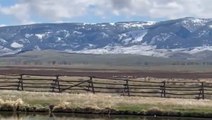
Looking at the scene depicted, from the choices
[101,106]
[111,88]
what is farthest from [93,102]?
[111,88]

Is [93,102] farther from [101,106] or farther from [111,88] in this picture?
[111,88]

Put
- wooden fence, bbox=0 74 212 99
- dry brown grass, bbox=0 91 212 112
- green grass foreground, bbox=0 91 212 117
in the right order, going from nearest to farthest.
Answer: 1. green grass foreground, bbox=0 91 212 117
2. dry brown grass, bbox=0 91 212 112
3. wooden fence, bbox=0 74 212 99

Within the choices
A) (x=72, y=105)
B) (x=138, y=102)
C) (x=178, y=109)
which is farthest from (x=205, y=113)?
(x=72, y=105)

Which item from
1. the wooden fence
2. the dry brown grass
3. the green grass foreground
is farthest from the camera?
the wooden fence

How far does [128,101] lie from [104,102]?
2.65 metres

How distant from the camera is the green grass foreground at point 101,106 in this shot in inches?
1652

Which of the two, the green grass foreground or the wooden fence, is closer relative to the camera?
the green grass foreground

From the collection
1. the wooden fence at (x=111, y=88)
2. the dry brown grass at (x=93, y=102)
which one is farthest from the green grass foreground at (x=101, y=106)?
the wooden fence at (x=111, y=88)

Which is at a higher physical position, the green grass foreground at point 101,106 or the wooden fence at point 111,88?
the wooden fence at point 111,88

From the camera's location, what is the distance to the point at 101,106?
4250 cm

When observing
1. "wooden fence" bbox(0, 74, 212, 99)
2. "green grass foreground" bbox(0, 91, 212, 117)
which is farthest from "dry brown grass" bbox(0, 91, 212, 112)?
"wooden fence" bbox(0, 74, 212, 99)

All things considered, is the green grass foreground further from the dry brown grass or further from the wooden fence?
the wooden fence

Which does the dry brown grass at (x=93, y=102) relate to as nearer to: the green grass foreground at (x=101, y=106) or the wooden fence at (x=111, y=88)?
the green grass foreground at (x=101, y=106)

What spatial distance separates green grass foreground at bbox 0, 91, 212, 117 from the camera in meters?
42.0
